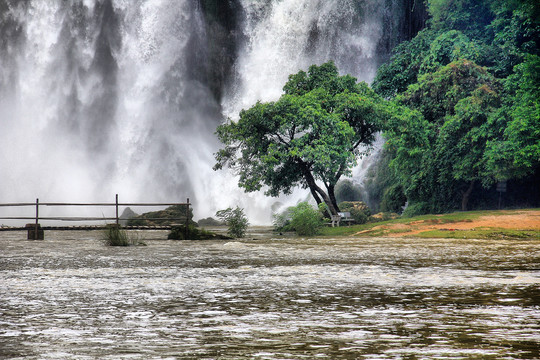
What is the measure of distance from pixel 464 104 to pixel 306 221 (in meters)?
9.97

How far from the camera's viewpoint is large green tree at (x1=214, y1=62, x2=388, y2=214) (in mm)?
25953

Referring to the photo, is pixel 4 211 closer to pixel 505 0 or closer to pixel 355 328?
pixel 505 0

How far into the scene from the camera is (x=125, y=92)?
50.1m

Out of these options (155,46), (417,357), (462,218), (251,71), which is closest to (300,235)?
(462,218)

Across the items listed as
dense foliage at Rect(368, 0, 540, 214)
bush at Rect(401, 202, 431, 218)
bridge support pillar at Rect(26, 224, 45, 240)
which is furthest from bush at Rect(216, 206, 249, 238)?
bush at Rect(401, 202, 431, 218)

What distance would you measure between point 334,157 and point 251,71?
21.8 metres

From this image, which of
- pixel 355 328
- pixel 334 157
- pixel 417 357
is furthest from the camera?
pixel 334 157

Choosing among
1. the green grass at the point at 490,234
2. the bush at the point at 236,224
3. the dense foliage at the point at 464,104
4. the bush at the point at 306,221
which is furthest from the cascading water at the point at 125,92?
the green grass at the point at 490,234

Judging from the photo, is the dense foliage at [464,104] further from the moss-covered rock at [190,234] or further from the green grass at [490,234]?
the moss-covered rock at [190,234]

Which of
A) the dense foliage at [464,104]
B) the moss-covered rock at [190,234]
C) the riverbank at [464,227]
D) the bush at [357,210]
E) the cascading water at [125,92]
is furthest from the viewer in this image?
the cascading water at [125,92]

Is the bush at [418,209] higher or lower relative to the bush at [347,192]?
lower

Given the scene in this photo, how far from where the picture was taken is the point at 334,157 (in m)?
26.4

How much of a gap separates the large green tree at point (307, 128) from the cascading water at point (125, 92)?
55.9 feet

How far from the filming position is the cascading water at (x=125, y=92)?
159 feet
